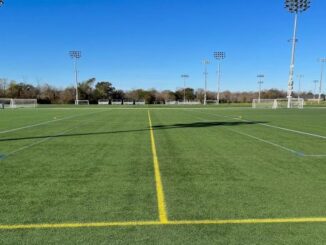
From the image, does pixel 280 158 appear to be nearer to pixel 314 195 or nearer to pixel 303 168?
pixel 303 168

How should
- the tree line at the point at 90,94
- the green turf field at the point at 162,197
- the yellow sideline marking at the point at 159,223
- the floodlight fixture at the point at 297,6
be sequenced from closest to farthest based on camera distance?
the green turf field at the point at 162,197 → the yellow sideline marking at the point at 159,223 → the floodlight fixture at the point at 297,6 → the tree line at the point at 90,94

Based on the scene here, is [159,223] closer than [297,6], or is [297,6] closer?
[159,223]

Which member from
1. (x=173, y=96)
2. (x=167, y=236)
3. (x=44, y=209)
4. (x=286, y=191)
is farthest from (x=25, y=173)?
Result: (x=173, y=96)

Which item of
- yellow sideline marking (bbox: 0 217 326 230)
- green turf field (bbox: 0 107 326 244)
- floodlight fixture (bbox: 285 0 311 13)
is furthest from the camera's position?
floodlight fixture (bbox: 285 0 311 13)

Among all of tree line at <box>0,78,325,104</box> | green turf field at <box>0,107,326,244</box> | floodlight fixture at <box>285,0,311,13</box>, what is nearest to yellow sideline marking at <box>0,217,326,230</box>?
green turf field at <box>0,107,326,244</box>

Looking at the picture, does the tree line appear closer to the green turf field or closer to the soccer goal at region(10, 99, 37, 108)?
the soccer goal at region(10, 99, 37, 108)

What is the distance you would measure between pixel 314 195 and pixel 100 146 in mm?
7947

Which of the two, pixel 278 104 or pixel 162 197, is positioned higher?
pixel 162 197

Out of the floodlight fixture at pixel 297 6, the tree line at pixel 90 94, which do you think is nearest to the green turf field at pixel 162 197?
the floodlight fixture at pixel 297 6

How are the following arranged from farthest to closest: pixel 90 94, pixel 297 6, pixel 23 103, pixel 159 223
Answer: pixel 90 94 < pixel 23 103 < pixel 297 6 < pixel 159 223

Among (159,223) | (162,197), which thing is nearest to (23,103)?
(162,197)

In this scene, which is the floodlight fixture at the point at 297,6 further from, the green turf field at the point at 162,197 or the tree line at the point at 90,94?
the tree line at the point at 90,94

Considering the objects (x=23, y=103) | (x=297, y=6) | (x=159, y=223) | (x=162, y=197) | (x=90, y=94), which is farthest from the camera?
(x=90, y=94)

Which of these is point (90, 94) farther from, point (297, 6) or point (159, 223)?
point (159, 223)
